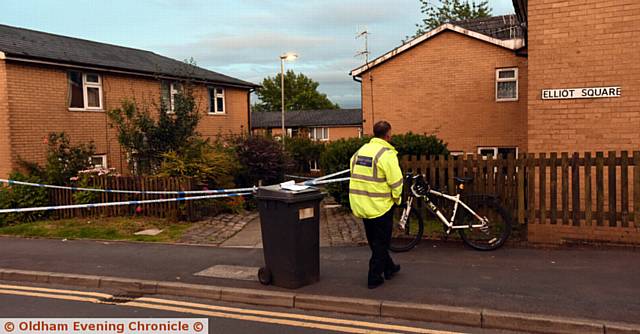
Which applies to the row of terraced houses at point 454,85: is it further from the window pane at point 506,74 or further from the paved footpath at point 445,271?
the paved footpath at point 445,271

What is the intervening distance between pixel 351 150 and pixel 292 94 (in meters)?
70.7

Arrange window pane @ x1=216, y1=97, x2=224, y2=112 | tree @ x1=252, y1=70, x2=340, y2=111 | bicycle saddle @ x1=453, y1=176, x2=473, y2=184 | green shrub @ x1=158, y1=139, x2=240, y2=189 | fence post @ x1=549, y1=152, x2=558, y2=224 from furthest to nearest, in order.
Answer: tree @ x1=252, y1=70, x2=340, y2=111 < window pane @ x1=216, y1=97, x2=224, y2=112 < green shrub @ x1=158, y1=139, x2=240, y2=189 < bicycle saddle @ x1=453, y1=176, x2=473, y2=184 < fence post @ x1=549, y1=152, x2=558, y2=224

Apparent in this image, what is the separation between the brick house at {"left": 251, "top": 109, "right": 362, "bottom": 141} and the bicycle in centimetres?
3739

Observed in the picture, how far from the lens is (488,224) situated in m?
7.37

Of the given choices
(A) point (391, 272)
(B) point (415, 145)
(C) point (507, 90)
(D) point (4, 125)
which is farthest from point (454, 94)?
(D) point (4, 125)

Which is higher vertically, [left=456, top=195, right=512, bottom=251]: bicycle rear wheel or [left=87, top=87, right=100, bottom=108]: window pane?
[left=87, top=87, right=100, bottom=108]: window pane

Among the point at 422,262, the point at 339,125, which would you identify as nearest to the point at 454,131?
the point at 422,262

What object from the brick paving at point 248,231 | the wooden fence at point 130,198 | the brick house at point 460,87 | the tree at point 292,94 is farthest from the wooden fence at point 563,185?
the tree at point 292,94

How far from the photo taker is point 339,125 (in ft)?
155

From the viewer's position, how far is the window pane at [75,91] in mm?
15227

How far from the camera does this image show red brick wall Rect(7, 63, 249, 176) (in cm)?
1335

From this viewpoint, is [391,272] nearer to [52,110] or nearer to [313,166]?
[52,110]

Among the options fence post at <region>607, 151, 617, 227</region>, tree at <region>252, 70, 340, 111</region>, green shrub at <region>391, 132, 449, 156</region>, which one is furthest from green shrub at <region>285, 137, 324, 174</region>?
tree at <region>252, 70, 340, 111</region>

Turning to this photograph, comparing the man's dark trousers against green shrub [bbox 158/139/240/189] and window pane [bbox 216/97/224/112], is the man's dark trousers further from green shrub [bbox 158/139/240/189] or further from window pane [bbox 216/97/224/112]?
window pane [bbox 216/97/224/112]
